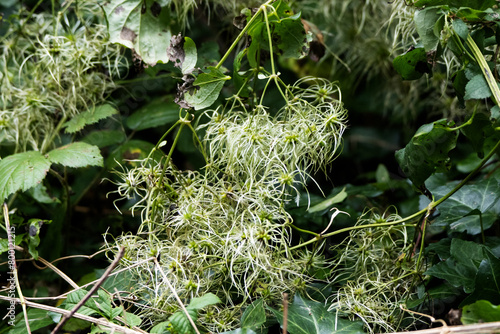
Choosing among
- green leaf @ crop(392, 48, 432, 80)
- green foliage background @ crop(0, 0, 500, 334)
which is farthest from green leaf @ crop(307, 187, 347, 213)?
green leaf @ crop(392, 48, 432, 80)

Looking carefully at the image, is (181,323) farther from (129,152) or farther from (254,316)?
(129,152)

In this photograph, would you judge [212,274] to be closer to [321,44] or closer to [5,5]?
[321,44]

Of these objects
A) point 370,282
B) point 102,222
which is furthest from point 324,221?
point 102,222

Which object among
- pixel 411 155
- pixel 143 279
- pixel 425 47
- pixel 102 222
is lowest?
pixel 102 222

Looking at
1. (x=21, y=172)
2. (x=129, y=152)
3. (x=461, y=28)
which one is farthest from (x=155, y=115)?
(x=461, y=28)

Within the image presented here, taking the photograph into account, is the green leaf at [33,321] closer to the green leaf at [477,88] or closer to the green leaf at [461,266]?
the green leaf at [461,266]

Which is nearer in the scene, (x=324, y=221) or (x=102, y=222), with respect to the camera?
(x=324, y=221)

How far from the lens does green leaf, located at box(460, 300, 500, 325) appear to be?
2.21 ft

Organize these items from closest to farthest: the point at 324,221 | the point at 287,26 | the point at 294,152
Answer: the point at 294,152 < the point at 287,26 < the point at 324,221

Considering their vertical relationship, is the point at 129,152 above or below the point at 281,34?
below

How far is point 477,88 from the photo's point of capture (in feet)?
2.71

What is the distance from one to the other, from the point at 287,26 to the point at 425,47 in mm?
292

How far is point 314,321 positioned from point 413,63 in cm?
57

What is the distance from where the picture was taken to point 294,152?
2.78ft
